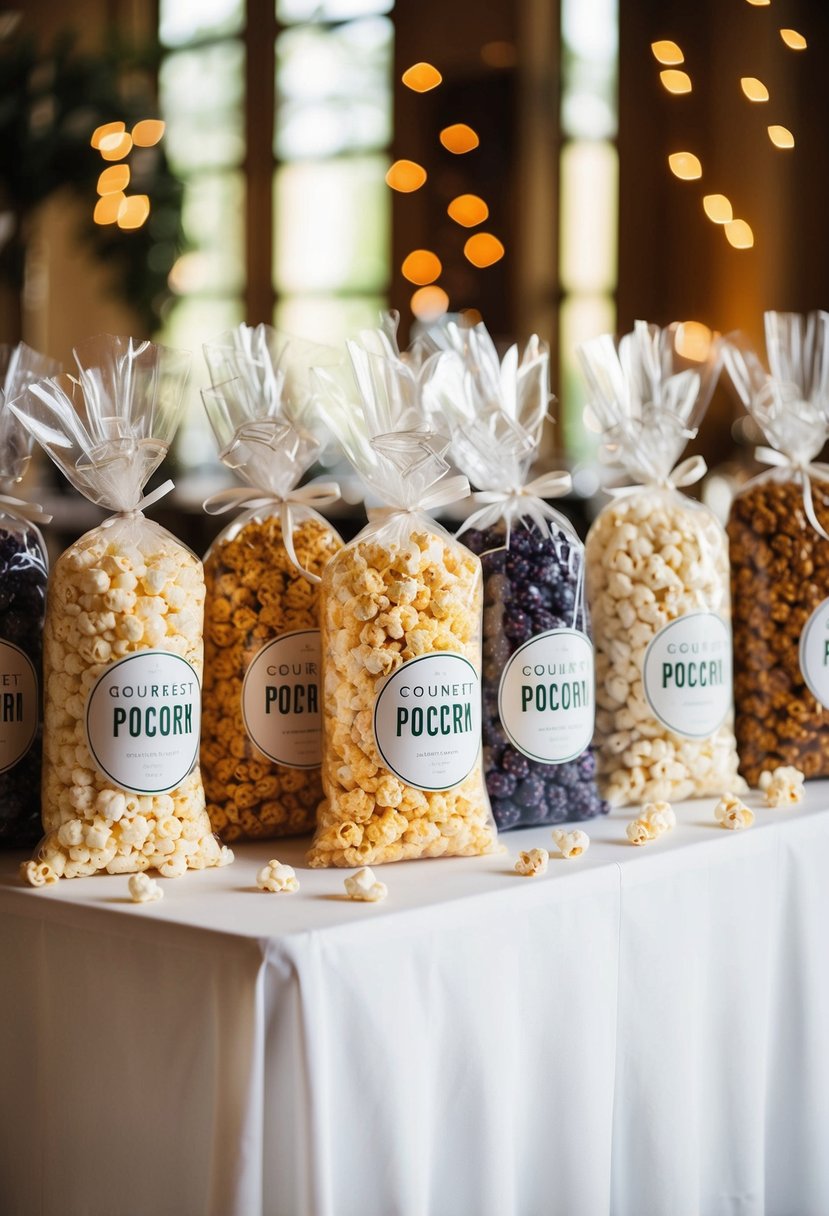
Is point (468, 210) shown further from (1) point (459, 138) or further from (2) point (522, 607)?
(2) point (522, 607)

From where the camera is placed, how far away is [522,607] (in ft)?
3.79

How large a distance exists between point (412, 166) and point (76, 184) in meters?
2.19

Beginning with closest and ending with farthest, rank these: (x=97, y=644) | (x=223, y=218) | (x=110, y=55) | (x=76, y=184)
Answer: (x=97, y=644) < (x=110, y=55) < (x=76, y=184) < (x=223, y=218)

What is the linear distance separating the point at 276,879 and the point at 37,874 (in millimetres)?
181

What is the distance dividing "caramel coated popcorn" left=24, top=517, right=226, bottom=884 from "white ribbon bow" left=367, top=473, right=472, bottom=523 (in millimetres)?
175

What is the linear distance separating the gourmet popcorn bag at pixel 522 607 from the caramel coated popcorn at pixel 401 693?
0.31 feet

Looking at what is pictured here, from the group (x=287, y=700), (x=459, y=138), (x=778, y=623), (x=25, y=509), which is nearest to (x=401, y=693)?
(x=287, y=700)

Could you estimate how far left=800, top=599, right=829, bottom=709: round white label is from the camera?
1.32 metres

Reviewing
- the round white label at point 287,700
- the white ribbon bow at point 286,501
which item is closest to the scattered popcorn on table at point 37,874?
the round white label at point 287,700

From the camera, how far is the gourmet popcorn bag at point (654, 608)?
4.05 feet

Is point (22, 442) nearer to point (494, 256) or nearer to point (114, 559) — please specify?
point (114, 559)

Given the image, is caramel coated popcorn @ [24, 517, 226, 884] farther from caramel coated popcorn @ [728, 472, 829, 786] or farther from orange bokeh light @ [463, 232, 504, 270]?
orange bokeh light @ [463, 232, 504, 270]

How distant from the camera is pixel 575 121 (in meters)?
5.46

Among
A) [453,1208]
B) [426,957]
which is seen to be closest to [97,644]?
[426,957]
